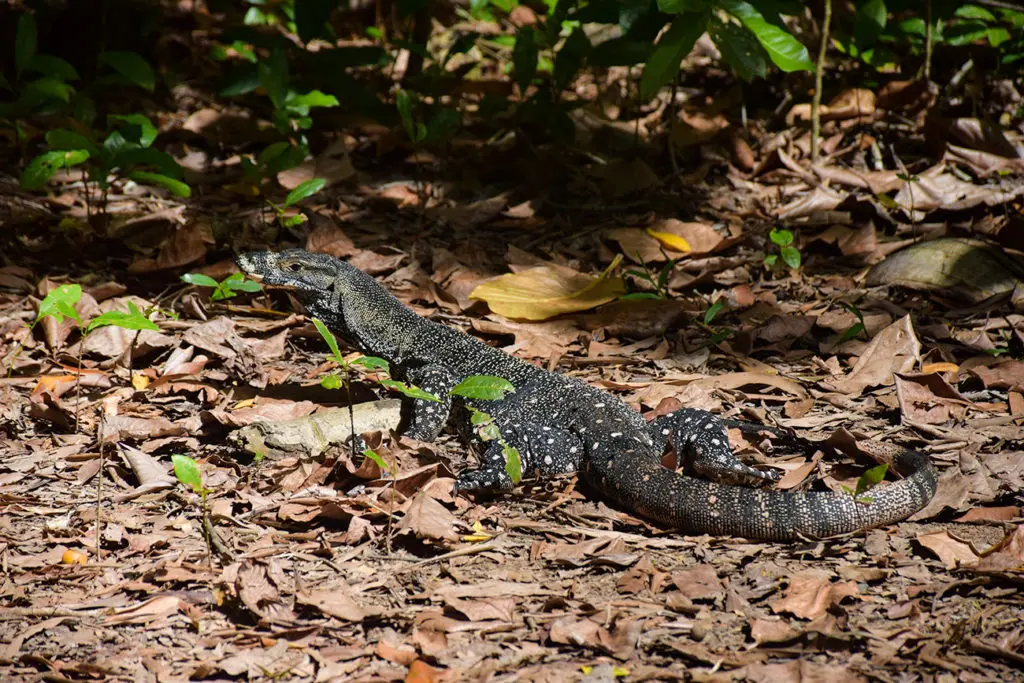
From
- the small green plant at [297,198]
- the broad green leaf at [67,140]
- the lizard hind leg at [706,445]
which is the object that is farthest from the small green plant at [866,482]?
the broad green leaf at [67,140]

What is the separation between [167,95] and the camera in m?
9.98

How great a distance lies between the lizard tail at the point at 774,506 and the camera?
407 centimetres

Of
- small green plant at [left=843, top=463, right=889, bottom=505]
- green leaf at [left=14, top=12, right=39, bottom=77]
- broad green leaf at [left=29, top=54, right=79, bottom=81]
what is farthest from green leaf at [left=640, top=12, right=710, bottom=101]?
green leaf at [left=14, top=12, right=39, bottom=77]

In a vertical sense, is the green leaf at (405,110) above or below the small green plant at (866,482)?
above

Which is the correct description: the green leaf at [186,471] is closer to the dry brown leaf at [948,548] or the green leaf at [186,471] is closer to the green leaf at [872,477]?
the green leaf at [872,477]

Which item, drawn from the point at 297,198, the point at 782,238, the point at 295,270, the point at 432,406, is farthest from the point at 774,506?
the point at 297,198

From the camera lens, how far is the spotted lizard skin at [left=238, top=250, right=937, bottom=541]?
4117 mm

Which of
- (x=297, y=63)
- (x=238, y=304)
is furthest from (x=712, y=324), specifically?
(x=297, y=63)

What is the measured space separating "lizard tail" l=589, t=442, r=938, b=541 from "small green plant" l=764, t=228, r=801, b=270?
2637 millimetres

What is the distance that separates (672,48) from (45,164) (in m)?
4.60

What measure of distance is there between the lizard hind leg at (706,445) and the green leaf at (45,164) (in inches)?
179

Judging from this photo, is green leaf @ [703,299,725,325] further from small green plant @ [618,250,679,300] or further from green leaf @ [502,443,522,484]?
green leaf @ [502,443,522,484]

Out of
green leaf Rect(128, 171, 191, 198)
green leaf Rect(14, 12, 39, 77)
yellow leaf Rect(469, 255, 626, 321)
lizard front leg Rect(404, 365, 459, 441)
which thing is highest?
green leaf Rect(14, 12, 39, 77)

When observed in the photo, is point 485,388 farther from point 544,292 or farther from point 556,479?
point 544,292
